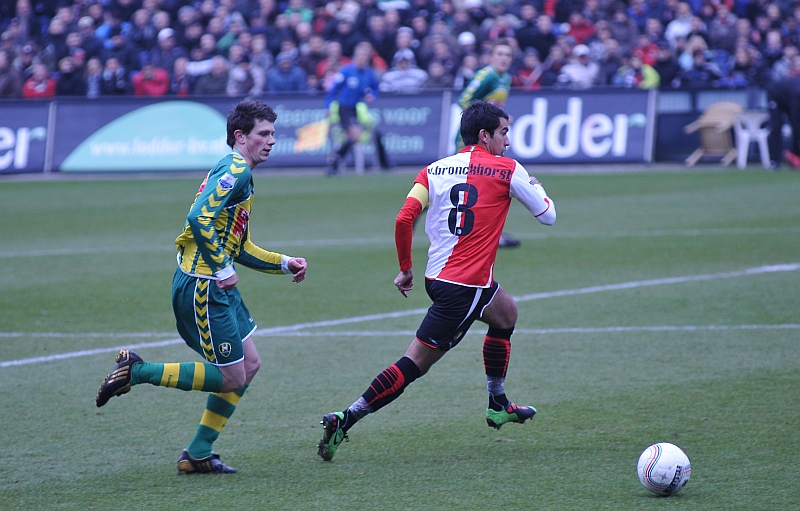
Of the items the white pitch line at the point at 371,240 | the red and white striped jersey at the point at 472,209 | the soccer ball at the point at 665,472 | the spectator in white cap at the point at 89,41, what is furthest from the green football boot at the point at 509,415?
the spectator in white cap at the point at 89,41

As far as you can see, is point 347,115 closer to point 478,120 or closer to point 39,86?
point 39,86

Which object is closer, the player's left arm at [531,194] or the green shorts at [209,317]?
the green shorts at [209,317]

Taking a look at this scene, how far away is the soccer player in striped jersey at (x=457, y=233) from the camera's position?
201 inches

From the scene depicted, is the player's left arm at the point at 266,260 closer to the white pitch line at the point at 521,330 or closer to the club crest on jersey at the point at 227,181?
the club crest on jersey at the point at 227,181

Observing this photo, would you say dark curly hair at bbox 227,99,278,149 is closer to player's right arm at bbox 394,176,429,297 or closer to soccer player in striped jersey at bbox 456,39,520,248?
player's right arm at bbox 394,176,429,297

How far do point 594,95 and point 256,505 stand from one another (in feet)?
54.1

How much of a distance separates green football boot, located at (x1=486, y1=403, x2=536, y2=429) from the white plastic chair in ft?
52.0

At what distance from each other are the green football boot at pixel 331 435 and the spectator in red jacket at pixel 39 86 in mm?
20236

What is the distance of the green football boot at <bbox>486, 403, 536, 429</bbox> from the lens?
210 inches

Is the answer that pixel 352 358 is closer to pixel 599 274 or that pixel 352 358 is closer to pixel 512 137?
pixel 599 274

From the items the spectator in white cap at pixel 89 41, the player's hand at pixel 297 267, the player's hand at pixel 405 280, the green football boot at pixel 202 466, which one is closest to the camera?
the green football boot at pixel 202 466

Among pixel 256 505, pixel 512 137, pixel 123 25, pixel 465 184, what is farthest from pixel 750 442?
pixel 123 25

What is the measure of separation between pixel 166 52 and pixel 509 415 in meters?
20.6

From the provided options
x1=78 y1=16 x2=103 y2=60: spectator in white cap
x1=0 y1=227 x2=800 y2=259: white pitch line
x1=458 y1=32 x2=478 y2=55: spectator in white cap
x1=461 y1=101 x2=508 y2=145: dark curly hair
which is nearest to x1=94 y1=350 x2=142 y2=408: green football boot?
x1=461 y1=101 x2=508 y2=145: dark curly hair
